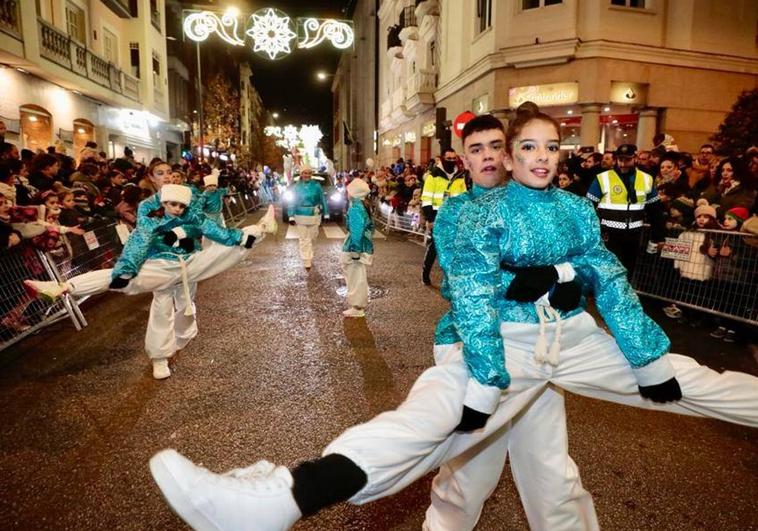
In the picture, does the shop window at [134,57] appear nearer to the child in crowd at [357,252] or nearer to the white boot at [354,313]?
the child in crowd at [357,252]

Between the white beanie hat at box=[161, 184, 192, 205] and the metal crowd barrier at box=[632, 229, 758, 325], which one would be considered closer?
the white beanie hat at box=[161, 184, 192, 205]

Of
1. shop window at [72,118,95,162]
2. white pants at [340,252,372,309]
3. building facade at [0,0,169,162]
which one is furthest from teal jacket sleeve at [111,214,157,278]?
shop window at [72,118,95,162]

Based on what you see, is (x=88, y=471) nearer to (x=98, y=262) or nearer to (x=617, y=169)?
(x=98, y=262)

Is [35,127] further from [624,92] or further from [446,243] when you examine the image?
[446,243]

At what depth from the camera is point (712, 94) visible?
696 inches

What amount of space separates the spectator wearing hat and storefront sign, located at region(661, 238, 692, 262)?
125 mm

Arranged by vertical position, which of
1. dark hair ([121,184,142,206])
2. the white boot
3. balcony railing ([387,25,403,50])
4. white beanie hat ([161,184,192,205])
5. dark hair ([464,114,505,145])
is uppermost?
balcony railing ([387,25,403,50])

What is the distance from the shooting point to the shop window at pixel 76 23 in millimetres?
20297

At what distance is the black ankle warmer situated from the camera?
1.64 m

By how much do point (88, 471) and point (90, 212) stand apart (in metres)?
6.77

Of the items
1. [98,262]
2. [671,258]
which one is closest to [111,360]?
[98,262]

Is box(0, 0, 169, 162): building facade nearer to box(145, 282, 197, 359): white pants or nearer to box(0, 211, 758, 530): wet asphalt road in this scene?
box(0, 211, 758, 530): wet asphalt road

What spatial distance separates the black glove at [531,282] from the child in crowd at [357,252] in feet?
16.8

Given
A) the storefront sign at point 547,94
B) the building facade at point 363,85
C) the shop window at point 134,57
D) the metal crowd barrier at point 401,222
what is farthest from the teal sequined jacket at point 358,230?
the building facade at point 363,85
